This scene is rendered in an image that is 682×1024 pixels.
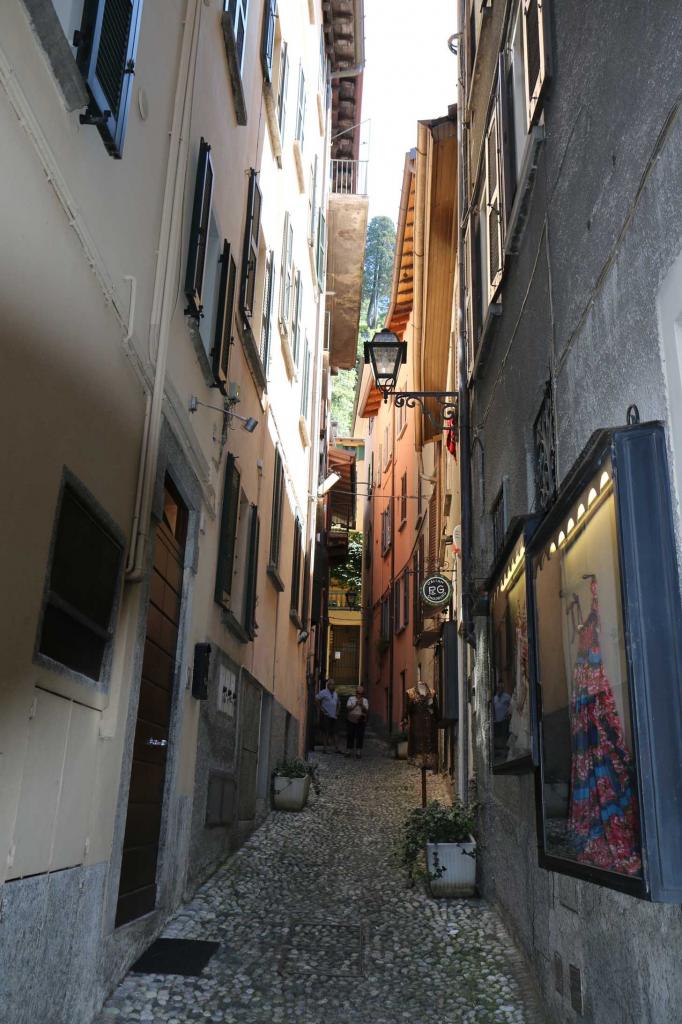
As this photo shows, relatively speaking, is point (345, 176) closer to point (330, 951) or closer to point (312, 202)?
point (312, 202)

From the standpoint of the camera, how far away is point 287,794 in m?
11.2

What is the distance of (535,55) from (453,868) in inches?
238

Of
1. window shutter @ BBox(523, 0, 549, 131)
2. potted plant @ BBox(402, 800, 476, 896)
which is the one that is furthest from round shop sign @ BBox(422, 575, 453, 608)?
window shutter @ BBox(523, 0, 549, 131)

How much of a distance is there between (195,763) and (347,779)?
8508 mm

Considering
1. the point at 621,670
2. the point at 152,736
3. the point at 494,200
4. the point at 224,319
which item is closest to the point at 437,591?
the point at 494,200

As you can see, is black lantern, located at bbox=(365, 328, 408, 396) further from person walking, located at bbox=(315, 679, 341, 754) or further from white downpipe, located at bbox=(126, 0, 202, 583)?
person walking, located at bbox=(315, 679, 341, 754)

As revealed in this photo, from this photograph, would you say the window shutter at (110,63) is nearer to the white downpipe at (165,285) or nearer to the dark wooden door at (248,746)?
the white downpipe at (165,285)

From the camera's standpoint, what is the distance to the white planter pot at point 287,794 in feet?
36.7

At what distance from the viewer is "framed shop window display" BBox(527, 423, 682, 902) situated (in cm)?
256

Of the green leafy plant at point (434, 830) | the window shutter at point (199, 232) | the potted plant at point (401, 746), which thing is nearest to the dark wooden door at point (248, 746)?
the green leafy plant at point (434, 830)

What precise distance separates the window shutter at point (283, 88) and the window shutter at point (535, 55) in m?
5.35

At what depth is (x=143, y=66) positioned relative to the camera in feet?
16.5

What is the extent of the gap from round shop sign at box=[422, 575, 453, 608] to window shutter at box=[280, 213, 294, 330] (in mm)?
4027

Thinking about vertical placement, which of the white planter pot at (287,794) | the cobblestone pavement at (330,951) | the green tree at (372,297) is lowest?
the cobblestone pavement at (330,951)
